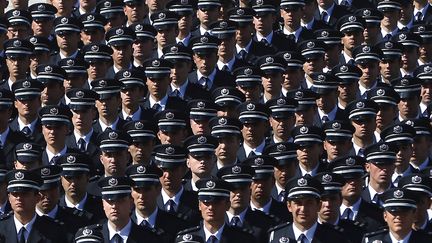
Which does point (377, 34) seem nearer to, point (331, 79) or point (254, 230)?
point (331, 79)

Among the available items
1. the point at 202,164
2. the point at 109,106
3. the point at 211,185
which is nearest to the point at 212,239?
the point at 211,185

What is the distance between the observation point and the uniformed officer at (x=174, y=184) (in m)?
19.4

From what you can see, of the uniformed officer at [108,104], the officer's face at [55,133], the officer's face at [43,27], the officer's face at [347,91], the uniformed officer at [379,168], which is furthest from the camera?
the officer's face at [43,27]

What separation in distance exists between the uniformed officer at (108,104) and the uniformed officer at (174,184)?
1720 mm

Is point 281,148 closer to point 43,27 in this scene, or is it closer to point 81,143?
point 81,143

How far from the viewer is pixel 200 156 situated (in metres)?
19.5

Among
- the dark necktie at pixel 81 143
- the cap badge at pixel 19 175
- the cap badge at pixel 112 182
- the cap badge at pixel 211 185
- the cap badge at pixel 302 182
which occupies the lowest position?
the dark necktie at pixel 81 143

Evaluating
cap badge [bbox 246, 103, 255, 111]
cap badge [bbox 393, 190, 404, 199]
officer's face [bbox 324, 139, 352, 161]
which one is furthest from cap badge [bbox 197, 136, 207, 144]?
cap badge [bbox 393, 190, 404, 199]

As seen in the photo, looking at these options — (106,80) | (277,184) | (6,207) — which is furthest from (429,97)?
(6,207)

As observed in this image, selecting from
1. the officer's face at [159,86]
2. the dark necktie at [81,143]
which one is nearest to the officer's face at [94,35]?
the officer's face at [159,86]

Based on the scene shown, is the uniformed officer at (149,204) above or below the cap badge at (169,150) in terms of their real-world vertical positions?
below

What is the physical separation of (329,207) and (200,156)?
6.35ft

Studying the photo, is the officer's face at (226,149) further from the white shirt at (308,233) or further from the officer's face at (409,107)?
the officer's face at (409,107)

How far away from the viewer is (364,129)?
2050 centimetres
